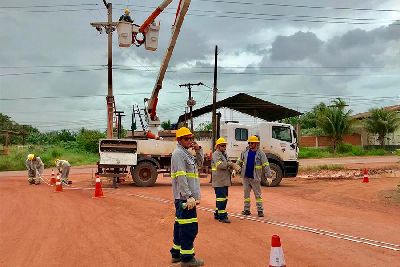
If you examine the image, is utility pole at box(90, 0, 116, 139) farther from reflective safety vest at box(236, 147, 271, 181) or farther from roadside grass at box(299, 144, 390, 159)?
roadside grass at box(299, 144, 390, 159)

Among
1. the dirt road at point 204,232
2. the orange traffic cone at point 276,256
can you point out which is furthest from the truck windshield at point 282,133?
the orange traffic cone at point 276,256

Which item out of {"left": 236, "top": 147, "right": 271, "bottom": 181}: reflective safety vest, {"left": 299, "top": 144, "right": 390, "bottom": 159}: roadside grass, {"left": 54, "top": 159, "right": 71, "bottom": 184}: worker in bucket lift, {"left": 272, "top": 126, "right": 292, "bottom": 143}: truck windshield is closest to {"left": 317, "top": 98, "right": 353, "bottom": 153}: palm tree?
{"left": 299, "top": 144, "right": 390, "bottom": 159}: roadside grass

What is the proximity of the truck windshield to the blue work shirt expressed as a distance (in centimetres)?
930

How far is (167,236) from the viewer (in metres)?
8.90

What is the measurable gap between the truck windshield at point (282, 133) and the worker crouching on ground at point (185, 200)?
1359 centimetres

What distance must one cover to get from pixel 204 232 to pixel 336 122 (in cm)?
4239

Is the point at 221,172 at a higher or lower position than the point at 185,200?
higher

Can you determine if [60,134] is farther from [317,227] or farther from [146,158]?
[317,227]

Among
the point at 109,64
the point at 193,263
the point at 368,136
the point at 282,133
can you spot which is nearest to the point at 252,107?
the point at 109,64

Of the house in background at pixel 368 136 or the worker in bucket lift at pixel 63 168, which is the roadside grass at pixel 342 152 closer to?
the house in background at pixel 368 136

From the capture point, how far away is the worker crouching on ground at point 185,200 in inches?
259

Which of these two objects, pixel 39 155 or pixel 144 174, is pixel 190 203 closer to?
pixel 144 174

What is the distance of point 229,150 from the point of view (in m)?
20.2

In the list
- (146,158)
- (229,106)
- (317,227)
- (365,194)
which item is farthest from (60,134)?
(317,227)
